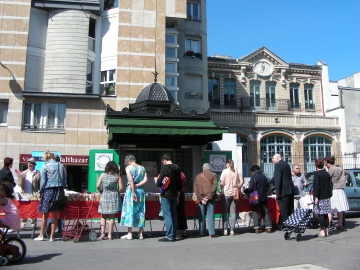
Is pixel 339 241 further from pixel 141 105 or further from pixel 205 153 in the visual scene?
pixel 141 105

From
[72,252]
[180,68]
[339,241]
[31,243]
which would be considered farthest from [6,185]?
[180,68]

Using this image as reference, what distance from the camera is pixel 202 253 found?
23.0 feet

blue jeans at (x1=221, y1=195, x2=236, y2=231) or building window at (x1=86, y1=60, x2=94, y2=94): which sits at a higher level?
building window at (x1=86, y1=60, x2=94, y2=94)

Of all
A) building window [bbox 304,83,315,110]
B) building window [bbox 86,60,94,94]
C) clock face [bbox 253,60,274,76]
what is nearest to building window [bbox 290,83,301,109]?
building window [bbox 304,83,315,110]

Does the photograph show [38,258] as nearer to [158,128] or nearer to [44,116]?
[158,128]

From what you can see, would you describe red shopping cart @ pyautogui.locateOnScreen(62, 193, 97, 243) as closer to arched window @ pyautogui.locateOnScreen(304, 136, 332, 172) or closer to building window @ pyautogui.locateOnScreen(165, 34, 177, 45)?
building window @ pyautogui.locateOnScreen(165, 34, 177, 45)

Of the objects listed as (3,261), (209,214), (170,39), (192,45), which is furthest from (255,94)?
(3,261)

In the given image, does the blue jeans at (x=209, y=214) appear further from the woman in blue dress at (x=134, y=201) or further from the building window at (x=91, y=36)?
the building window at (x=91, y=36)

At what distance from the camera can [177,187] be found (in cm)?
873

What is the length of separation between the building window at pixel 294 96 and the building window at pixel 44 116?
17.6 meters

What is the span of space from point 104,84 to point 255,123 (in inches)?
440

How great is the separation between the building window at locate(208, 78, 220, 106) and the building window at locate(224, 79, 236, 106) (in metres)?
0.61

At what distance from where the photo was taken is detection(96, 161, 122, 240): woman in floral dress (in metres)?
8.51

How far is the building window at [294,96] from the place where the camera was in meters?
29.6
